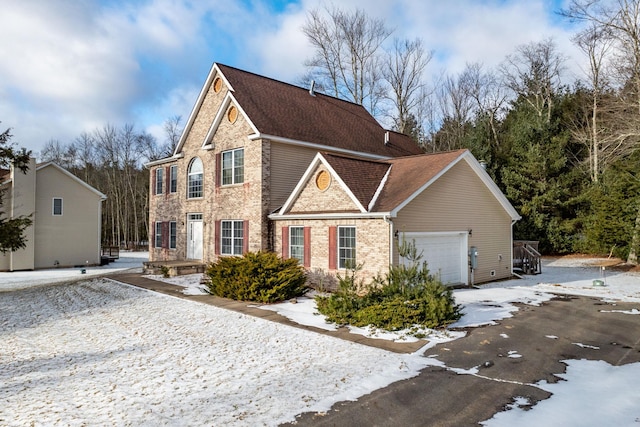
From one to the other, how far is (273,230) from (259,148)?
11.3 feet

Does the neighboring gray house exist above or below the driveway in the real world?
above

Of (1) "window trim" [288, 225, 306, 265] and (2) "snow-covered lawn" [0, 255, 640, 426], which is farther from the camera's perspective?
(1) "window trim" [288, 225, 306, 265]

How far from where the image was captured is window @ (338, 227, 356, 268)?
13.8 m

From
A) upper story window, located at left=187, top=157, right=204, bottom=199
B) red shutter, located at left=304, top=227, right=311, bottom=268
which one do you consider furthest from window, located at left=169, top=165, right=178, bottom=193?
red shutter, located at left=304, top=227, right=311, bottom=268

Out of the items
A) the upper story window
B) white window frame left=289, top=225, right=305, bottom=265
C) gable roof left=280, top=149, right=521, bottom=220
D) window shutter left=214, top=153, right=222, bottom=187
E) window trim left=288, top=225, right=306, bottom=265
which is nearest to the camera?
gable roof left=280, top=149, right=521, bottom=220

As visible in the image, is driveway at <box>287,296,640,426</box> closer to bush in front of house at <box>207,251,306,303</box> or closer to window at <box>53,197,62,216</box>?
bush in front of house at <box>207,251,306,303</box>

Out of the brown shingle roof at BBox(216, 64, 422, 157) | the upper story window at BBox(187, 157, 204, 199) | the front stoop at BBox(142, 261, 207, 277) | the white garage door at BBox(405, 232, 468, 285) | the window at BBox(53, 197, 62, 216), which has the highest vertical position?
the brown shingle roof at BBox(216, 64, 422, 157)

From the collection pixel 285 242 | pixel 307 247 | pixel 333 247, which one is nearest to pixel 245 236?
pixel 285 242

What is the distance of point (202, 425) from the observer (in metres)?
4.93

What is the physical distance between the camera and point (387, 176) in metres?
15.6

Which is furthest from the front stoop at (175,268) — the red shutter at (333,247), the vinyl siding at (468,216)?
the vinyl siding at (468,216)

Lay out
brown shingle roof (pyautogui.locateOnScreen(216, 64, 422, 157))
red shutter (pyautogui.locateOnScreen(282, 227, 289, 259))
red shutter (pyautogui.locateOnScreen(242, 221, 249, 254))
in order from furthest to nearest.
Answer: brown shingle roof (pyautogui.locateOnScreen(216, 64, 422, 157))
red shutter (pyautogui.locateOnScreen(242, 221, 249, 254))
red shutter (pyautogui.locateOnScreen(282, 227, 289, 259))

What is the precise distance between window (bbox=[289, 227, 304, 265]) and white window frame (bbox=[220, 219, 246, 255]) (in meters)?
2.70

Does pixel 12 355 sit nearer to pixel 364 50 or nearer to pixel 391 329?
pixel 391 329
